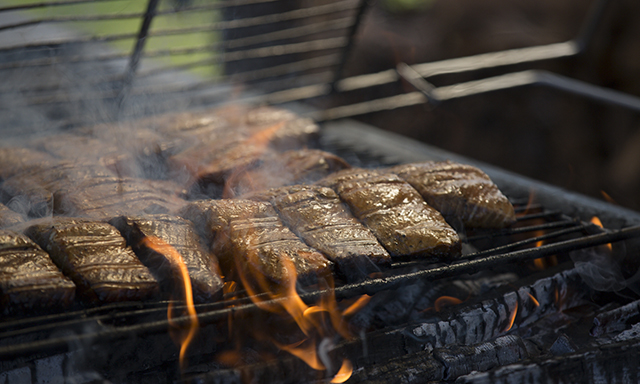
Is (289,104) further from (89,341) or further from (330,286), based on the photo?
(89,341)

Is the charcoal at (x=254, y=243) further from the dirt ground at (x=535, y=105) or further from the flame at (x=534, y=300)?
the dirt ground at (x=535, y=105)

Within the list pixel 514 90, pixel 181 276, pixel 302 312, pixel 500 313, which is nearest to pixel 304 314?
pixel 302 312

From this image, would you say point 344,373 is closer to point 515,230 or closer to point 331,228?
point 331,228

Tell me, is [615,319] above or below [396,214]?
below

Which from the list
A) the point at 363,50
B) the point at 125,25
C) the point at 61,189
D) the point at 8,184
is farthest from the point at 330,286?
the point at 125,25

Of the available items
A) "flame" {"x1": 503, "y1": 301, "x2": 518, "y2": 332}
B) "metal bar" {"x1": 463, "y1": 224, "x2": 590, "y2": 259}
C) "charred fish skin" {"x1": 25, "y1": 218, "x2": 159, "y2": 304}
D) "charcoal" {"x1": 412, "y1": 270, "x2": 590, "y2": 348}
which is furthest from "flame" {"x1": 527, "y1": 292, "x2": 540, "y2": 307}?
"charred fish skin" {"x1": 25, "y1": 218, "x2": 159, "y2": 304}

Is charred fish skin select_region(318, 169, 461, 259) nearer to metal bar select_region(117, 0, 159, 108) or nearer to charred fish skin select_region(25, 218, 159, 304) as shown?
charred fish skin select_region(25, 218, 159, 304)

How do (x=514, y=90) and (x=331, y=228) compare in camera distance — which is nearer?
(x=331, y=228)
